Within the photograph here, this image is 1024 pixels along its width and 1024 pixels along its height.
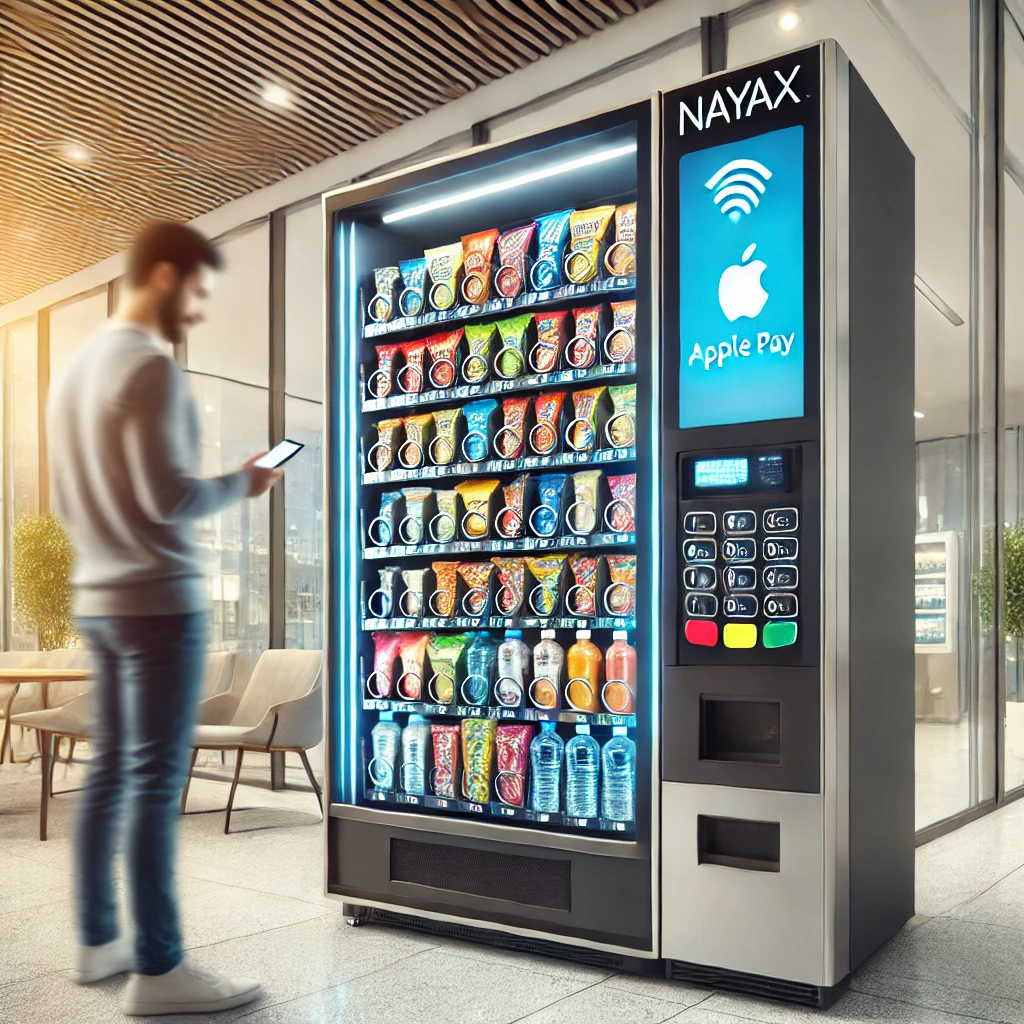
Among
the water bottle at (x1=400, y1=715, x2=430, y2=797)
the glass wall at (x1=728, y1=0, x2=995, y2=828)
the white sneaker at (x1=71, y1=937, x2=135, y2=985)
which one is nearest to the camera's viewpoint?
the white sneaker at (x1=71, y1=937, x2=135, y2=985)

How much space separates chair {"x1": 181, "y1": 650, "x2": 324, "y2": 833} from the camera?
400 cm

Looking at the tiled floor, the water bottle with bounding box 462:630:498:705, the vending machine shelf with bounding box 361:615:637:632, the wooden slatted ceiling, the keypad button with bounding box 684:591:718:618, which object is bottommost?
the tiled floor

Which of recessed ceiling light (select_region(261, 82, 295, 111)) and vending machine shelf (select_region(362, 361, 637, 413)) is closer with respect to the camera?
vending machine shelf (select_region(362, 361, 637, 413))

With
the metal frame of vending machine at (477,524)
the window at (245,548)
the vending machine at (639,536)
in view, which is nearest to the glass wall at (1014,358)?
the vending machine at (639,536)

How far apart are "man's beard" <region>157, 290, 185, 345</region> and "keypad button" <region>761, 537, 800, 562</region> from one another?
157 cm

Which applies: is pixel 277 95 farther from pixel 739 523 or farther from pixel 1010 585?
pixel 1010 585

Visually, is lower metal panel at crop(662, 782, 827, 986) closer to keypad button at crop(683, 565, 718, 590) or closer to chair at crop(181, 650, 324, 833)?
keypad button at crop(683, 565, 718, 590)

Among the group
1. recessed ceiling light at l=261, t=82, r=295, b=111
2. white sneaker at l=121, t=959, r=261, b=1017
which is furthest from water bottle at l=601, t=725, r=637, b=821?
recessed ceiling light at l=261, t=82, r=295, b=111

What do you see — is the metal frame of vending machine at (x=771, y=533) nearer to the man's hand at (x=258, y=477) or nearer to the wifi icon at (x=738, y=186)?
the wifi icon at (x=738, y=186)

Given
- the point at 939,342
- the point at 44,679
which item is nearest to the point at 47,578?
the point at 44,679

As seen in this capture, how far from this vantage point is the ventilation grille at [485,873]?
2.43 metres

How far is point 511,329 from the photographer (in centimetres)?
265

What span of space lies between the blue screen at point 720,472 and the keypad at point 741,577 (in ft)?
0.22

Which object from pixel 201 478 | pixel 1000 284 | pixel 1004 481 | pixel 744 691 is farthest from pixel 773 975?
pixel 1000 284
